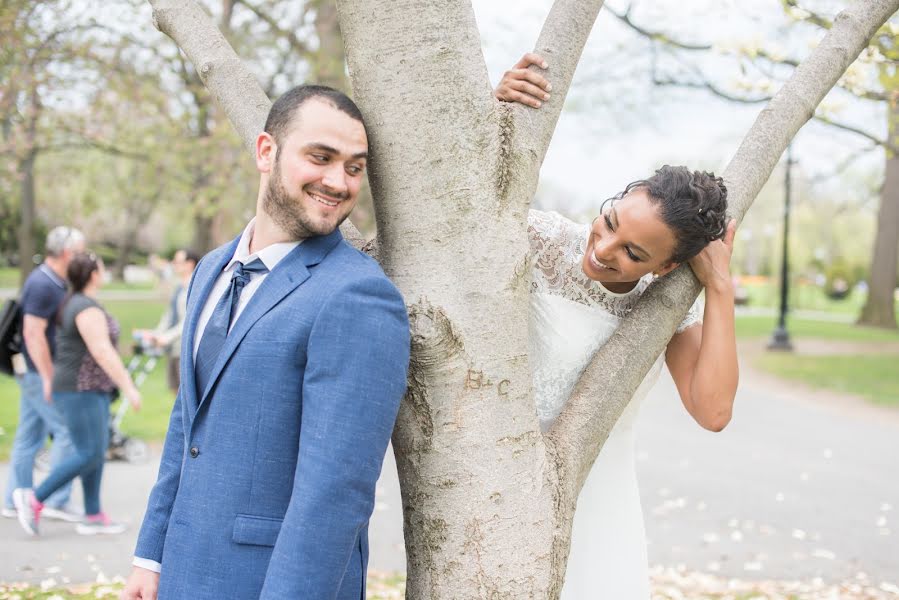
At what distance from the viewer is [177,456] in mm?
2322

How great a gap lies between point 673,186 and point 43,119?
50.0 feet

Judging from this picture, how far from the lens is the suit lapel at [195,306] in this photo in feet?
6.89

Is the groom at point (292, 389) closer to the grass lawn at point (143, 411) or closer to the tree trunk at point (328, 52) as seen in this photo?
the grass lawn at point (143, 411)

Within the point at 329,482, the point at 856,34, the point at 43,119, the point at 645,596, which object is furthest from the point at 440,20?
the point at 43,119

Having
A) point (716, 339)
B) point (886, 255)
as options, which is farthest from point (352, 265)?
point (886, 255)

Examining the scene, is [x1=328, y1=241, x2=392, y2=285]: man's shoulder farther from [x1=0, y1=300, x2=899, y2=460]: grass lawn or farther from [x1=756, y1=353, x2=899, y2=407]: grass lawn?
[x1=756, y1=353, x2=899, y2=407]: grass lawn

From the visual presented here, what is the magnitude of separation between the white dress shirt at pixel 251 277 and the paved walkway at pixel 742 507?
388 centimetres

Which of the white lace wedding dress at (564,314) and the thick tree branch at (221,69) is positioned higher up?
the thick tree branch at (221,69)

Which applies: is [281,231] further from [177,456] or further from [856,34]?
[856,34]

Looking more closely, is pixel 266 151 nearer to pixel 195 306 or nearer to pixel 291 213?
pixel 291 213

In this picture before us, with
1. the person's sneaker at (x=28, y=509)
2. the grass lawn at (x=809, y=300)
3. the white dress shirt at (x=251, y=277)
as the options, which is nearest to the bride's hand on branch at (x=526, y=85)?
the white dress shirt at (x=251, y=277)

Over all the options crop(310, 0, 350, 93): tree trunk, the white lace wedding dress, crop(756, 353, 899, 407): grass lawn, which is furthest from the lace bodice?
crop(756, 353, 899, 407): grass lawn

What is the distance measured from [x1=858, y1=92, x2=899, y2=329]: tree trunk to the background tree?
24991 millimetres

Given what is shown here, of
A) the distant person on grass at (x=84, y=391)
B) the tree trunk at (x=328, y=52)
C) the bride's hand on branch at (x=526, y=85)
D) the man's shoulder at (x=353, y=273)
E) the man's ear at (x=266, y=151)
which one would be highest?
the tree trunk at (x=328, y=52)
